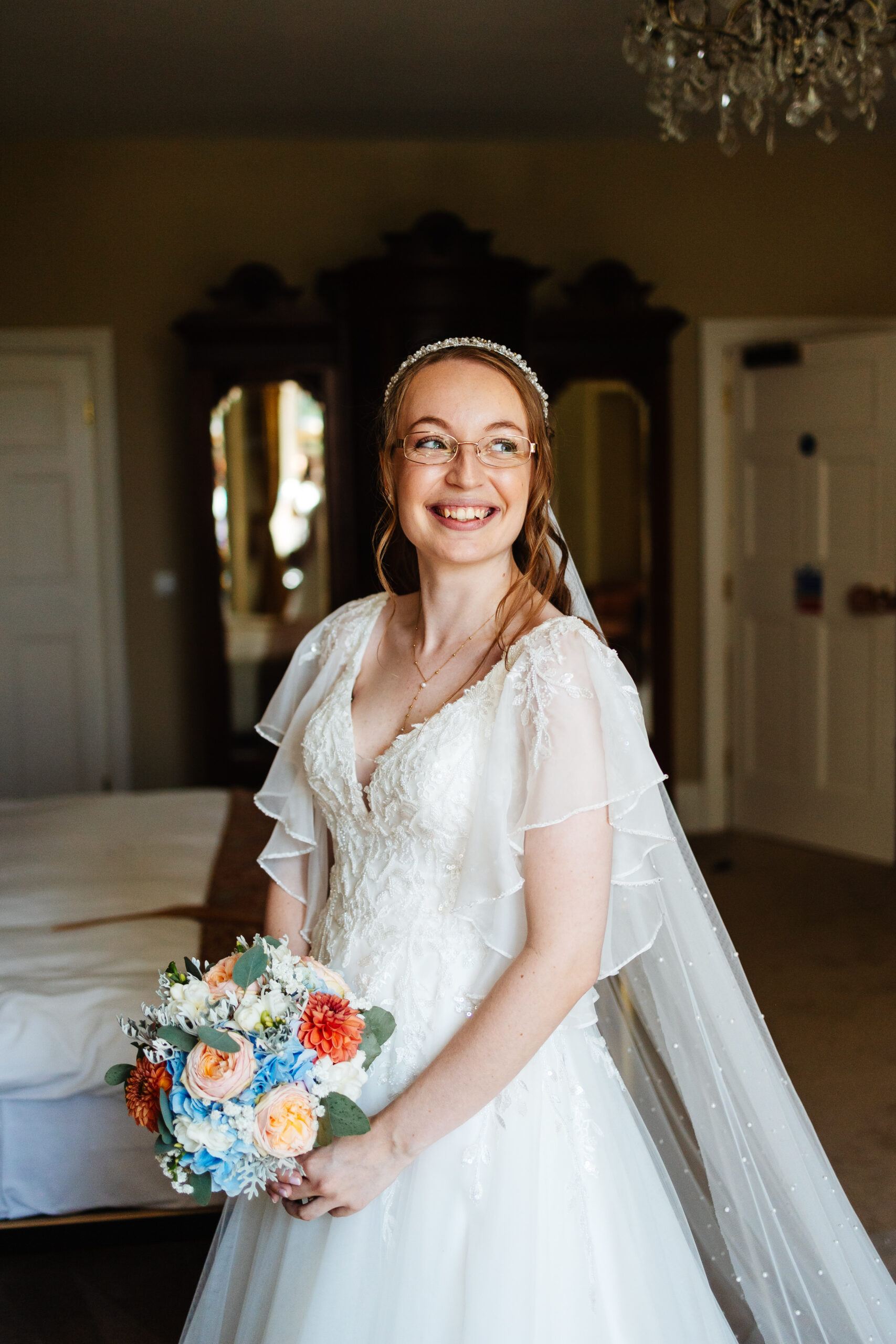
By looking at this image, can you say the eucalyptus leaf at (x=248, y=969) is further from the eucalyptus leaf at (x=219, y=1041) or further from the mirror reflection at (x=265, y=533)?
the mirror reflection at (x=265, y=533)

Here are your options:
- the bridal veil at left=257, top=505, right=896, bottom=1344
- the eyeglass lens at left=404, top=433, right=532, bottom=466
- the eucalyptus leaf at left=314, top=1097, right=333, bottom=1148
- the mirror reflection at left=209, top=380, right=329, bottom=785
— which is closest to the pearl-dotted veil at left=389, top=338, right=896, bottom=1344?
the bridal veil at left=257, top=505, right=896, bottom=1344

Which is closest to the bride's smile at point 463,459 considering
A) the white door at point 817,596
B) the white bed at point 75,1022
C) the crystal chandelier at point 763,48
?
the white bed at point 75,1022

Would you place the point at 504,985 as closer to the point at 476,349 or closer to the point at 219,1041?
the point at 219,1041

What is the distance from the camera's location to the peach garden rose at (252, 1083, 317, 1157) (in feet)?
3.79

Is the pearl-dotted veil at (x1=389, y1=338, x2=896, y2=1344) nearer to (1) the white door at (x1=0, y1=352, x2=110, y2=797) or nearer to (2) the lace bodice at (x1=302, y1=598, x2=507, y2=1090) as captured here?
(2) the lace bodice at (x1=302, y1=598, x2=507, y2=1090)

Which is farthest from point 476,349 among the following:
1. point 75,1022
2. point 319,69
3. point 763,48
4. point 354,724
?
point 319,69

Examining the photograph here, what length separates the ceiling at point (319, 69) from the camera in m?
3.65

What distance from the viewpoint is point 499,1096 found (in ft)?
4.49

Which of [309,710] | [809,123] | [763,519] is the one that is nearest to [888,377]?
[763,519]

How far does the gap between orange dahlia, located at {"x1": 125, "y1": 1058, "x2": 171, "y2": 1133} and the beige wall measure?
4073mm

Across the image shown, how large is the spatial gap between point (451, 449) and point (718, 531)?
4180 millimetres

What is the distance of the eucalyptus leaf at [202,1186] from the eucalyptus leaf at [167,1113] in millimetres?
62

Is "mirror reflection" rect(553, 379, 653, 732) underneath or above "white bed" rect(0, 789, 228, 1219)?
above

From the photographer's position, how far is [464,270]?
450cm
